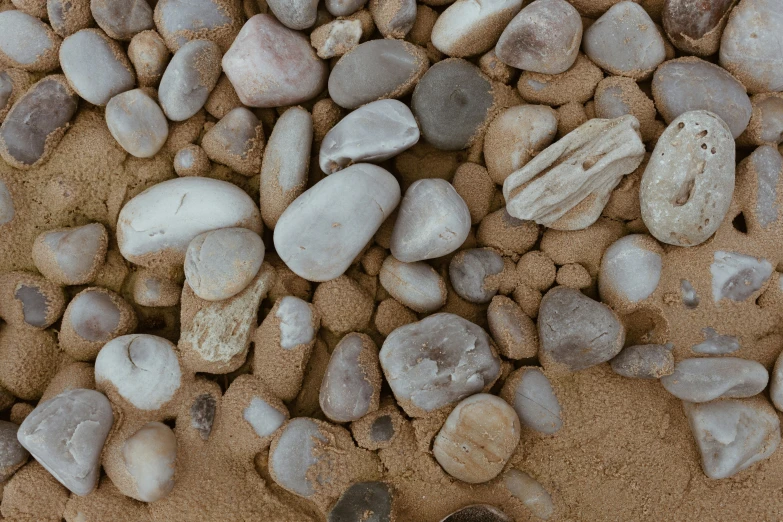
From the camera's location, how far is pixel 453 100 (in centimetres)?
215

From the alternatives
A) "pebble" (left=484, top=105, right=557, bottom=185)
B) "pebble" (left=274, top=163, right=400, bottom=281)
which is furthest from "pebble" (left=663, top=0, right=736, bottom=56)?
"pebble" (left=274, top=163, right=400, bottom=281)

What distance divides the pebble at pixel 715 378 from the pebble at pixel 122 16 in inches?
90.4

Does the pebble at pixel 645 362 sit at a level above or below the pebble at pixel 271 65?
below

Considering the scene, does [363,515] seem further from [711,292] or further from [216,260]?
[711,292]

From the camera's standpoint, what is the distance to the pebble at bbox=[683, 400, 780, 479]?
2.03 meters

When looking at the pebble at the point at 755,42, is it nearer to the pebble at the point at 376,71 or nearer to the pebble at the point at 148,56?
the pebble at the point at 376,71

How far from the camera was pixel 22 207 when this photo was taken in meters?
2.23

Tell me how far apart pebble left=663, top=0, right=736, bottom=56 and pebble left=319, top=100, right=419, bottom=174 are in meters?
0.98

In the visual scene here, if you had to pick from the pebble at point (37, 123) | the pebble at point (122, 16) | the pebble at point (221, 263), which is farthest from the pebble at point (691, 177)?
the pebble at point (37, 123)

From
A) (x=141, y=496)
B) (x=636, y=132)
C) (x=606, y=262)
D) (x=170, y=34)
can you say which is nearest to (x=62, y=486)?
(x=141, y=496)

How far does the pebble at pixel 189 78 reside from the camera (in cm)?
215

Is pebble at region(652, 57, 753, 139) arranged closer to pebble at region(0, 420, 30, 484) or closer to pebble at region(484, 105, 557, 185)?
pebble at region(484, 105, 557, 185)

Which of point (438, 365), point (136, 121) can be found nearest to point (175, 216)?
point (136, 121)

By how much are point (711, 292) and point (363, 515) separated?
143 centimetres
